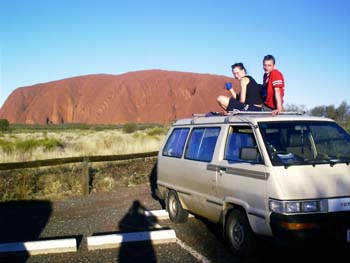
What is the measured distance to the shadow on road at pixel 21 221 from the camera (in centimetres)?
811

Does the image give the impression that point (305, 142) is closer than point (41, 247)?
Yes

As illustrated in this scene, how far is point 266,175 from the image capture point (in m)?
5.75

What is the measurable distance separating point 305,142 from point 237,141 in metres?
0.96

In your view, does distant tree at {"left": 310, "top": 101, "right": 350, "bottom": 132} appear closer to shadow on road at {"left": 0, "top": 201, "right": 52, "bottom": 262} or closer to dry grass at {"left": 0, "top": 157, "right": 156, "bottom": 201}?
dry grass at {"left": 0, "top": 157, "right": 156, "bottom": 201}

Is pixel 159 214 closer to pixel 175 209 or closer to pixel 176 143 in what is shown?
pixel 175 209

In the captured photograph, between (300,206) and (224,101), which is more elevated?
(224,101)

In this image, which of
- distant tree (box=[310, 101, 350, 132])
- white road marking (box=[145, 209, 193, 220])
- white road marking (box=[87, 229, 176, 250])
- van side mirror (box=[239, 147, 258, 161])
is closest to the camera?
van side mirror (box=[239, 147, 258, 161])

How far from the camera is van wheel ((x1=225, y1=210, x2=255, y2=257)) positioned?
617 cm

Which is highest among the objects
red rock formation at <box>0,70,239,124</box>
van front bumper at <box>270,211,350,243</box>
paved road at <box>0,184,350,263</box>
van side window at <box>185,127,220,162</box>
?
van side window at <box>185,127,220,162</box>

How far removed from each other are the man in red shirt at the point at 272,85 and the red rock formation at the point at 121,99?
95879 mm

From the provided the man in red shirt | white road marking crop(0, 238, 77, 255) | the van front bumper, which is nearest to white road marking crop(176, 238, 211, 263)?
the van front bumper

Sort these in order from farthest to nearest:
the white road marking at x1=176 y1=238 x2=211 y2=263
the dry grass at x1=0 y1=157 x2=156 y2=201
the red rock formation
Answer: the red rock formation → the dry grass at x1=0 y1=157 x2=156 y2=201 → the white road marking at x1=176 y1=238 x2=211 y2=263

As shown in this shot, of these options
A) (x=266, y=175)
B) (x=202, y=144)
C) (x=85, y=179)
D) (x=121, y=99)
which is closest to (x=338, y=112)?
(x=85, y=179)

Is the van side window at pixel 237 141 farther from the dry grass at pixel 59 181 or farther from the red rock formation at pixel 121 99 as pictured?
the red rock formation at pixel 121 99
